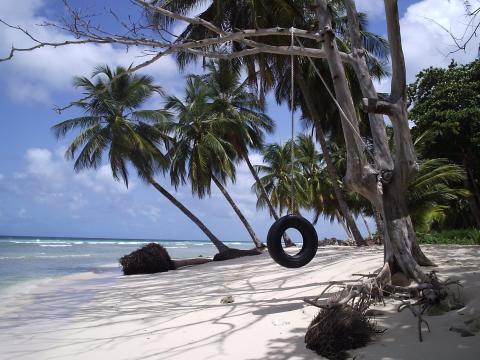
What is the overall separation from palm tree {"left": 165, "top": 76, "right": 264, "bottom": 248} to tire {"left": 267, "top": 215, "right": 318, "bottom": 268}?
51.2 ft

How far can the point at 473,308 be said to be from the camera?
5.30 meters

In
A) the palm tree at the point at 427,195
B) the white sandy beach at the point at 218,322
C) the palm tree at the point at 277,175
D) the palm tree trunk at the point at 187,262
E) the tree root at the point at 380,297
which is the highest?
the palm tree at the point at 277,175

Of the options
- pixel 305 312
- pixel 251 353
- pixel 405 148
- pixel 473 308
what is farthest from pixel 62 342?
pixel 405 148

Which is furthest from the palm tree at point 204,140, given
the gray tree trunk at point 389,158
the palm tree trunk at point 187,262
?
the gray tree trunk at point 389,158

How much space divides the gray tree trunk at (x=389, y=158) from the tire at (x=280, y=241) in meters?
1.07

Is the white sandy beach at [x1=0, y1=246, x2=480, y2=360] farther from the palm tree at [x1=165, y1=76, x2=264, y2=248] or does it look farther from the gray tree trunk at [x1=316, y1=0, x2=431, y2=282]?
the palm tree at [x1=165, y1=76, x2=264, y2=248]

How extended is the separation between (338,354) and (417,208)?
45.7 feet

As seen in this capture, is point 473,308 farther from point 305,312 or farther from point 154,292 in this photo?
point 154,292

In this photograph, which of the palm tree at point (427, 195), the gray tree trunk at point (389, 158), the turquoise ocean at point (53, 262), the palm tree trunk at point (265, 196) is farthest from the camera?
the palm tree trunk at point (265, 196)

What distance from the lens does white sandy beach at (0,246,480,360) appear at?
4973 mm

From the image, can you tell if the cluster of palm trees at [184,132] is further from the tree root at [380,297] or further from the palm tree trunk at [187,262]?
the tree root at [380,297]

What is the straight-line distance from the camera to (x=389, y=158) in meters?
7.38

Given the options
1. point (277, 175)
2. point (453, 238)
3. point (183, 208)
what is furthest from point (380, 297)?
point (277, 175)

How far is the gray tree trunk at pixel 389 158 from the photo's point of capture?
695cm
